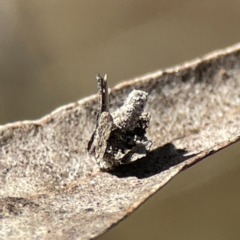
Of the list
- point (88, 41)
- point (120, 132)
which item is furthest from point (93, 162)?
point (88, 41)

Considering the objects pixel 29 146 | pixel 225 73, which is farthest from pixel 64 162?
pixel 225 73

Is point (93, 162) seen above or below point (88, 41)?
below

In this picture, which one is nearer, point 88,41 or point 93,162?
point 93,162

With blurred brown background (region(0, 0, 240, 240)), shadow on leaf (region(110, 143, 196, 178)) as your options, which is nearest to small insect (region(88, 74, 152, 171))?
shadow on leaf (region(110, 143, 196, 178))

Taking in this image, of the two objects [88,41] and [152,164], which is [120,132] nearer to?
[152,164]

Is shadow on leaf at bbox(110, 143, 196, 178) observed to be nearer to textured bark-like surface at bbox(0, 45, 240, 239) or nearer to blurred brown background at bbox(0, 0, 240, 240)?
textured bark-like surface at bbox(0, 45, 240, 239)

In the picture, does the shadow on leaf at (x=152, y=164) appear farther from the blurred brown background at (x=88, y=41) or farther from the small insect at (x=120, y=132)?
the blurred brown background at (x=88, y=41)
